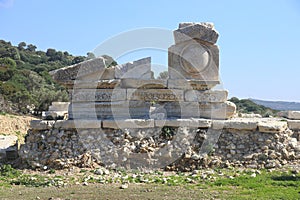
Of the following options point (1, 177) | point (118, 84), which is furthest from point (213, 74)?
point (1, 177)

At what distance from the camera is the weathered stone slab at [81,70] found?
9.76 metres

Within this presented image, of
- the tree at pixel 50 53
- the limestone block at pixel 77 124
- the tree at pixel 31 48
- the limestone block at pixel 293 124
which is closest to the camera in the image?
the limestone block at pixel 77 124

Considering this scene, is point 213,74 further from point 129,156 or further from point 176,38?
point 129,156

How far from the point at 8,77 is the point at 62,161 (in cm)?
2940

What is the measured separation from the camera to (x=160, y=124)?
934cm

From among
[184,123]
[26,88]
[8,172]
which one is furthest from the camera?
[26,88]

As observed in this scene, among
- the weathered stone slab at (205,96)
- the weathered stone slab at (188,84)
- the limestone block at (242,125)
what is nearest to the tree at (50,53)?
the weathered stone slab at (188,84)

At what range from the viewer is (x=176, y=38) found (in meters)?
10.2

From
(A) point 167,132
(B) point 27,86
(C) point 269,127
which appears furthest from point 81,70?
(B) point 27,86

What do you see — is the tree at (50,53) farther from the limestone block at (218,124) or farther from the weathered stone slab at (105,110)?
the limestone block at (218,124)

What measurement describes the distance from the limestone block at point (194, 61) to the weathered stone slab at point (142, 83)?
442mm

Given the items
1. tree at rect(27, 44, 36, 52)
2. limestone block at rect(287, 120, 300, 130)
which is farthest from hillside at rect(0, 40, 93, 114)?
tree at rect(27, 44, 36, 52)

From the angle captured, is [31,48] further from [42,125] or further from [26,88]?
[42,125]

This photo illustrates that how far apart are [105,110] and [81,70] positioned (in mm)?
1224
